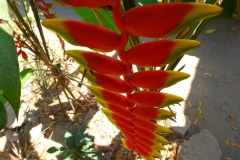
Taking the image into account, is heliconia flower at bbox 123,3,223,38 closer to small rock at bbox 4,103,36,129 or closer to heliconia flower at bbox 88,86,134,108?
heliconia flower at bbox 88,86,134,108

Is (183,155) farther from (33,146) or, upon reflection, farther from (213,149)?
(33,146)

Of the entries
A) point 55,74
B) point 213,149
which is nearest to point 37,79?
point 55,74

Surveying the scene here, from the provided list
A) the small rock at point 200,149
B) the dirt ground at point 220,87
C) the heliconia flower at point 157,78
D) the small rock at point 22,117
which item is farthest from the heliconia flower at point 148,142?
the small rock at point 22,117

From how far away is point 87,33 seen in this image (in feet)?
0.89

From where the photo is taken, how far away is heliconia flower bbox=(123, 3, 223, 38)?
23cm

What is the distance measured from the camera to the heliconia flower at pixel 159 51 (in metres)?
0.26

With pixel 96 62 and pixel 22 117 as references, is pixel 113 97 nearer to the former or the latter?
pixel 96 62

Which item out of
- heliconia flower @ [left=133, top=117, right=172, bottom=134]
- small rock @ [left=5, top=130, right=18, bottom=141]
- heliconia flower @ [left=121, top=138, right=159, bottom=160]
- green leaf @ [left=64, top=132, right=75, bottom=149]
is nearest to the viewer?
heliconia flower @ [left=133, top=117, right=172, bottom=134]

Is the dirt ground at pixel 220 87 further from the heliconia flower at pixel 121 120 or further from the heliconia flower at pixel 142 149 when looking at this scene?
the heliconia flower at pixel 121 120

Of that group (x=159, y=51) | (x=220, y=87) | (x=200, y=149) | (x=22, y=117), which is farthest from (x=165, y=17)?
(x=220, y=87)

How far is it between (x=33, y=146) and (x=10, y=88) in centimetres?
98

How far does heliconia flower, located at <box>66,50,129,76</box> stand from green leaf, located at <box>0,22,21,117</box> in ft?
0.23

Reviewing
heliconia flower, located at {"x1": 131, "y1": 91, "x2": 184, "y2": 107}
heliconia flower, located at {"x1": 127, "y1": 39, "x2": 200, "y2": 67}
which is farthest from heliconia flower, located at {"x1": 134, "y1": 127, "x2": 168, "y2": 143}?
heliconia flower, located at {"x1": 127, "y1": 39, "x2": 200, "y2": 67}

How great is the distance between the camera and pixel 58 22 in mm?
267
